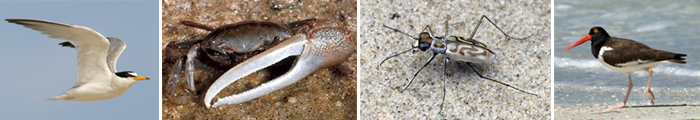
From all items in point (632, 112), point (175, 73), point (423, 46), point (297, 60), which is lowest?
point (632, 112)

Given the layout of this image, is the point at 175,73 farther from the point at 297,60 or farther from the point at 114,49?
the point at 297,60

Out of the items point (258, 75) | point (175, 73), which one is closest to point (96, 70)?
point (175, 73)

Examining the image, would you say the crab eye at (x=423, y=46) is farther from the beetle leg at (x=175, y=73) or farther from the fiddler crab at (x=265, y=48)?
the beetle leg at (x=175, y=73)

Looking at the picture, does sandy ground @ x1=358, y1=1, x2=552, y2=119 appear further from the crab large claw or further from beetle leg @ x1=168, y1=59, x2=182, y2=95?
beetle leg @ x1=168, y1=59, x2=182, y2=95

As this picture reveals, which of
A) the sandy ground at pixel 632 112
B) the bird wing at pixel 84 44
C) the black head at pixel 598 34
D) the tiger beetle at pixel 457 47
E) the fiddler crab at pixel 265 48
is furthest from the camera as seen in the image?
the black head at pixel 598 34

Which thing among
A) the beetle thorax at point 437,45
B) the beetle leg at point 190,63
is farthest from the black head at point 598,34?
the beetle leg at point 190,63
